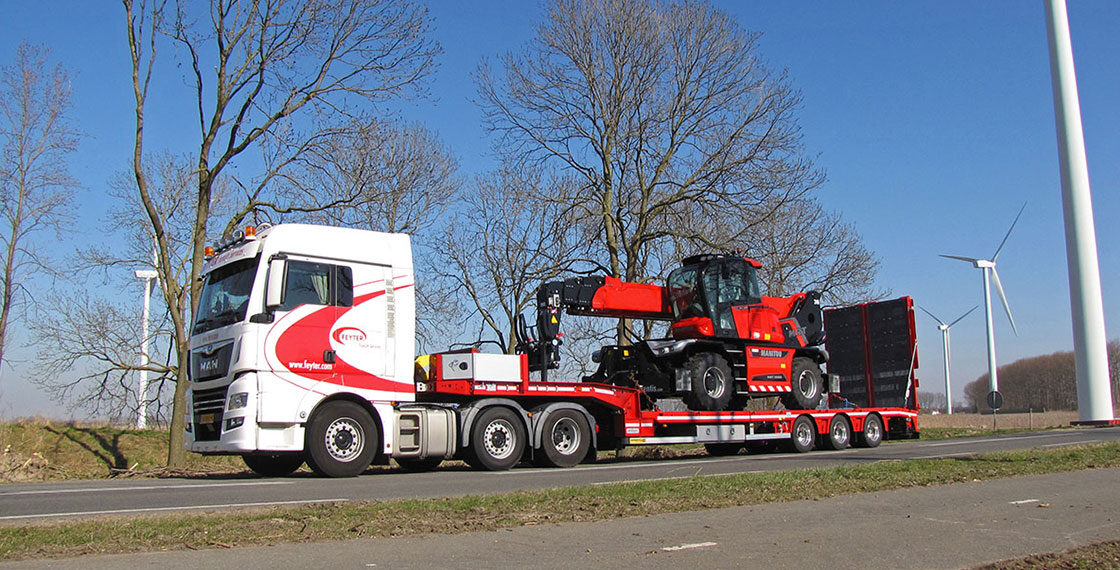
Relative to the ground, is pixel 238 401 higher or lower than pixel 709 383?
lower

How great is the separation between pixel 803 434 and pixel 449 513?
13.3m

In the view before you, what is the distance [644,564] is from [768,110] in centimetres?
2354

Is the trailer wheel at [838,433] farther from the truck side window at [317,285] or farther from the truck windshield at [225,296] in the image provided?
the truck windshield at [225,296]

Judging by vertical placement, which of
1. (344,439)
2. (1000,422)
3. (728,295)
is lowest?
(1000,422)

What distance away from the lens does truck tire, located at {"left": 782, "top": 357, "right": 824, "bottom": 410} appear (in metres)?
20.0

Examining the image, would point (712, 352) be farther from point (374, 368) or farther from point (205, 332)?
point (205, 332)

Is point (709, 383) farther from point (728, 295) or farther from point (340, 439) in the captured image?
point (340, 439)

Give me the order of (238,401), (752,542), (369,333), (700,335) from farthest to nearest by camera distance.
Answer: (700,335), (369,333), (238,401), (752,542)

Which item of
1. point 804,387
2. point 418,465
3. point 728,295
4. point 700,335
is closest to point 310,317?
point 418,465

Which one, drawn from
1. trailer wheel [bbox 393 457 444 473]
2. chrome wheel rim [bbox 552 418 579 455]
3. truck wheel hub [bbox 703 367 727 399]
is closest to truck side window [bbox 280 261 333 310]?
trailer wheel [bbox 393 457 444 473]

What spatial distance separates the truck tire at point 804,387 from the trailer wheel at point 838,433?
0.51 m

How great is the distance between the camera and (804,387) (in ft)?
A: 66.5

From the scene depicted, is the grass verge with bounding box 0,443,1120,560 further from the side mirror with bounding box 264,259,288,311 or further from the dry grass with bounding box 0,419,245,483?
the dry grass with bounding box 0,419,245,483

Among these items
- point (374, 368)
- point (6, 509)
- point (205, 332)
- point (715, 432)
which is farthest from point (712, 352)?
point (6, 509)
